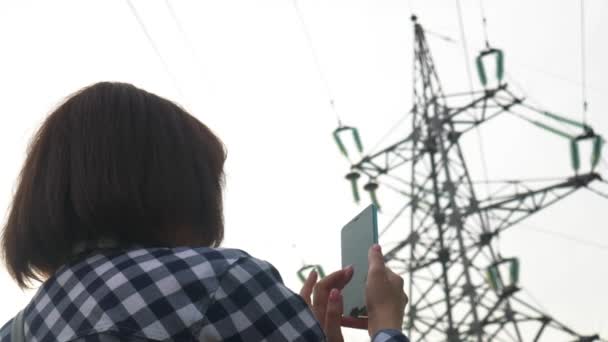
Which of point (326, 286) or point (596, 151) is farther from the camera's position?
point (596, 151)

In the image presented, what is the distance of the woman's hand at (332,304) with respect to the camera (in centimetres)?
149

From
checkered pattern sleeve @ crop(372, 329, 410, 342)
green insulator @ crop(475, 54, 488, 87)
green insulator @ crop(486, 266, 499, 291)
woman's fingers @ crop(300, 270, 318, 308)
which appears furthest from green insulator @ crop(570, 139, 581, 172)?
checkered pattern sleeve @ crop(372, 329, 410, 342)

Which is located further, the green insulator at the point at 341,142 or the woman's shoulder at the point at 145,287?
the green insulator at the point at 341,142

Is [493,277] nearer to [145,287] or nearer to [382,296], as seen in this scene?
[382,296]

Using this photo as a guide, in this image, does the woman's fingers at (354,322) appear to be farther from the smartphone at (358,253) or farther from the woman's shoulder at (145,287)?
the woman's shoulder at (145,287)

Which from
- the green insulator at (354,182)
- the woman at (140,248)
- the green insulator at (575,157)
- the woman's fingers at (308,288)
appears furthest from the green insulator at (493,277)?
the woman at (140,248)

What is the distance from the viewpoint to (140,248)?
126 centimetres

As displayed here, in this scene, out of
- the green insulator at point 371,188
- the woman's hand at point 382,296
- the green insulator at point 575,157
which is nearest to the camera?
the woman's hand at point 382,296

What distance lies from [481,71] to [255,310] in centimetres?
1288

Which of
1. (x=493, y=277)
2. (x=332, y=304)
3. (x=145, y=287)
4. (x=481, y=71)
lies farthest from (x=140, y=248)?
(x=481, y=71)

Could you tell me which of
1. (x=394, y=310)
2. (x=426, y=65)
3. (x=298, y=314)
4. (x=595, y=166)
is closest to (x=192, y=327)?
(x=298, y=314)

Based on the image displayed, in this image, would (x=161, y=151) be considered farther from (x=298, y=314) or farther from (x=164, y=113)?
(x=298, y=314)

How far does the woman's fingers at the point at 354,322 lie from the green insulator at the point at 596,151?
454 inches

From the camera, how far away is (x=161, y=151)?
1.37m
